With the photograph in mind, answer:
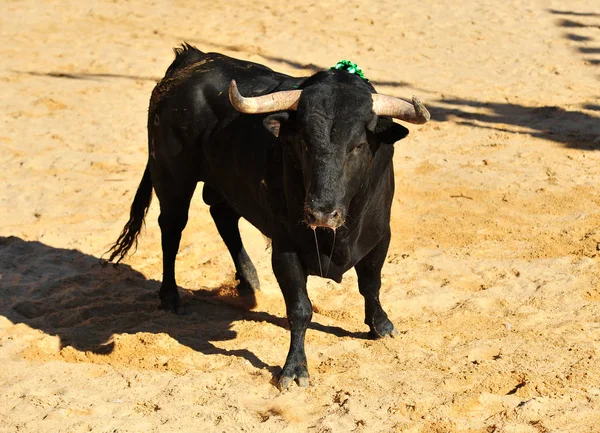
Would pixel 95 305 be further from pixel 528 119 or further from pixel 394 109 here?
pixel 528 119

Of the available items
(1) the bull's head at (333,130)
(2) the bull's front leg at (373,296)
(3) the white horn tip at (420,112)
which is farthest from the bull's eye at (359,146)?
(2) the bull's front leg at (373,296)

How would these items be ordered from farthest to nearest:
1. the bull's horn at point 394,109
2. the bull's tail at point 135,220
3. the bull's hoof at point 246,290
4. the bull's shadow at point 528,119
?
the bull's shadow at point 528,119 → the bull's tail at point 135,220 → the bull's hoof at point 246,290 → the bull's horn at point 394,109

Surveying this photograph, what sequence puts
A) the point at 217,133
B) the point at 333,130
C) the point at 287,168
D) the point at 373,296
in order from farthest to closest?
1. the point at 217,133
2. the point at 373,296
3. the point at 287,168
4. the point at 333,130

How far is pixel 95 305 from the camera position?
6.85 metres

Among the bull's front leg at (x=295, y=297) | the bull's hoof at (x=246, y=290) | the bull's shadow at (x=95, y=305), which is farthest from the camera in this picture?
the bull's hoof at (x=246, y=290)

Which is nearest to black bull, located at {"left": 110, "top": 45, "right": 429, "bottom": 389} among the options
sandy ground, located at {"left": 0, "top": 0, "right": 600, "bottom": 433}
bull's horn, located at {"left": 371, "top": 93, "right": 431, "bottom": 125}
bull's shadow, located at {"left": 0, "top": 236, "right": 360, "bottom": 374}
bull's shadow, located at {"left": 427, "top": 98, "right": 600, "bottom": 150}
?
bull's horn, located at {"left": 371, "top": 93, "right": 431, "bottom": 125}

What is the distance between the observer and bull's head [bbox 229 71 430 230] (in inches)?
190

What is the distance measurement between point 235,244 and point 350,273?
0.90m

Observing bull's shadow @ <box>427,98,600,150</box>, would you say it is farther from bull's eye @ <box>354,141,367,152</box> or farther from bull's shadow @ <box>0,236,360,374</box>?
bull's eye @ <box>354,141,367,152</box>

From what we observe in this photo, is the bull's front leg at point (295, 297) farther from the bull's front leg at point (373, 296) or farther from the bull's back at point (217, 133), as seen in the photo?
the bull's front leg at point (373, 296)

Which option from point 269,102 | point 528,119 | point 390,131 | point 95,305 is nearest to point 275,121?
point 269,102

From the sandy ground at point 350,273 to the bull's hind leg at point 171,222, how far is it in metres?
0.16

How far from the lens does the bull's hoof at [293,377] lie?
5.38 m

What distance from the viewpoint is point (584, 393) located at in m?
5.01
